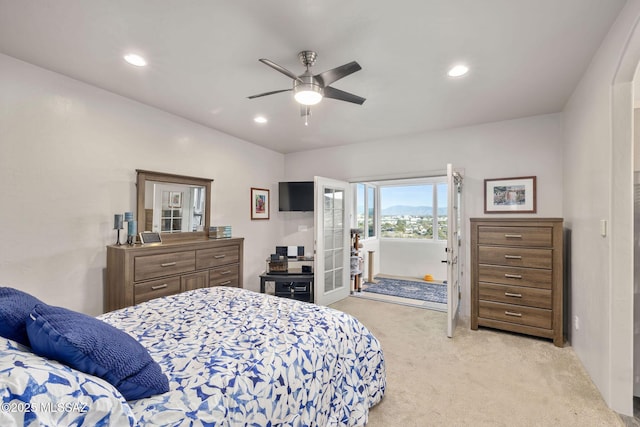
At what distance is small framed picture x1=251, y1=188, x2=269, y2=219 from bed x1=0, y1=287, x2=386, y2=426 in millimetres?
2461

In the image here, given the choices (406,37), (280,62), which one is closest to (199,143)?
(280,62)

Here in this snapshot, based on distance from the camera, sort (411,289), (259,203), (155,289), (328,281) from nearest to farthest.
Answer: (155,289) → (328,281) → (259,203) → (411,289)

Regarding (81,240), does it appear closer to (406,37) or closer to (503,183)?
(406,37)

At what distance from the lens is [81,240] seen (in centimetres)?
270

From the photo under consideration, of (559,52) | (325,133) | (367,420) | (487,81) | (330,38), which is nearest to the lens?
(367,420)

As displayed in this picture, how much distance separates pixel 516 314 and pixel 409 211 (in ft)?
11.5

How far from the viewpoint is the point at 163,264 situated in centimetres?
292

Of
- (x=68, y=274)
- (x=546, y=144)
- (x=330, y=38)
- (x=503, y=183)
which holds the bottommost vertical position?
(x=68, y=274)

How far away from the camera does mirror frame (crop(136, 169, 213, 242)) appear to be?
3.15 metres

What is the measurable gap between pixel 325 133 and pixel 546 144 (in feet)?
9.03

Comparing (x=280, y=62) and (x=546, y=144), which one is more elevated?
(x=280, y=62)

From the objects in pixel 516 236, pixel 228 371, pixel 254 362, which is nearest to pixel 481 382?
pixel 516 236

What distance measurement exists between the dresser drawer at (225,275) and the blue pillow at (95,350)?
2.36m

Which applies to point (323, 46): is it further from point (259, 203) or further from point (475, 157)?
point (259, 203)
